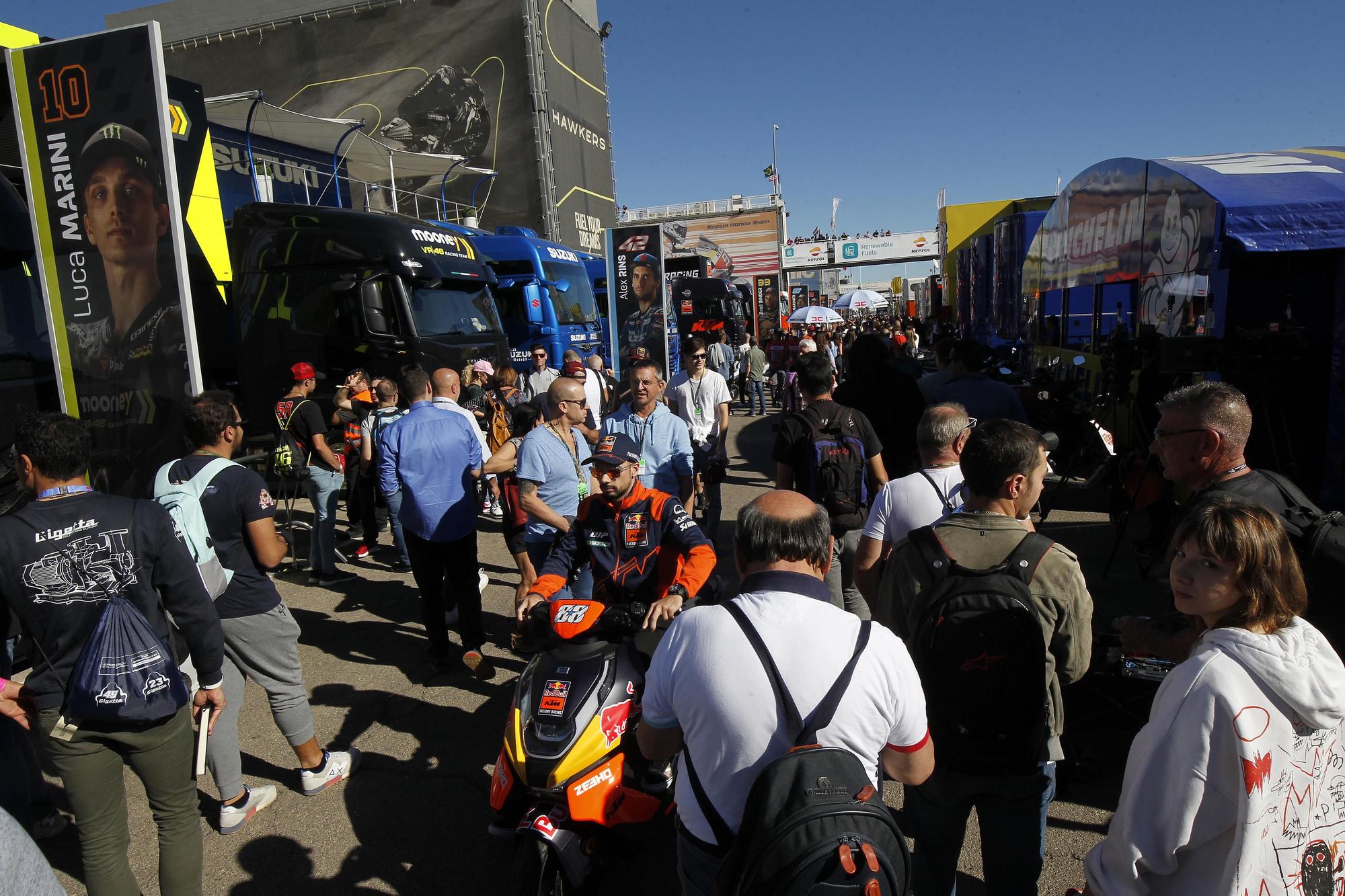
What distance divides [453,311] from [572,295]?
19.8 ft

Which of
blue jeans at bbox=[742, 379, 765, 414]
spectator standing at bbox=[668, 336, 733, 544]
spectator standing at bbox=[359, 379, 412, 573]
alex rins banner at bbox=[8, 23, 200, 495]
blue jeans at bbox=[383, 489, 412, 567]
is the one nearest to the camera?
alex rins banner at bbox=[8, 23, 200, 495]

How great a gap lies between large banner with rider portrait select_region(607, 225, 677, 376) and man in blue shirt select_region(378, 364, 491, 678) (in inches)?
316

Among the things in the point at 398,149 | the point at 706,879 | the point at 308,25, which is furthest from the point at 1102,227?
the point at 308,25

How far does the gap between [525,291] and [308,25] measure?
2465 cm

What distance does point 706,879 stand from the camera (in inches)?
70.9

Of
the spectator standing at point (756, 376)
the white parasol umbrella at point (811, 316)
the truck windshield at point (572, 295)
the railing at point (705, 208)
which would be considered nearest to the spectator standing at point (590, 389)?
the truck windshield at point (572, 295)

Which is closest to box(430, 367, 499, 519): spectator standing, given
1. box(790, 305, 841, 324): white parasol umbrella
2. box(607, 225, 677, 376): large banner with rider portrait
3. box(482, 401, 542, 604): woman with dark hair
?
box(482, 401, 542, 604): woman with dark hair

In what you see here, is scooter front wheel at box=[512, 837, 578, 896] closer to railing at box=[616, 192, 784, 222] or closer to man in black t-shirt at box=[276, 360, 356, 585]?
man in black t-shirt at box=[276, 360, 356, 585]

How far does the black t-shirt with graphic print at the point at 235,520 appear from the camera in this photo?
3100 millimetres

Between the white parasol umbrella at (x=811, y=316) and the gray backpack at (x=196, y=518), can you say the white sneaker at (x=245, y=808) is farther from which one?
the white parasol umbrella at (x=811, y=316)

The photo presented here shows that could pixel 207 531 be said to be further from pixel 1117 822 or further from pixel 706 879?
pixel 1117 822

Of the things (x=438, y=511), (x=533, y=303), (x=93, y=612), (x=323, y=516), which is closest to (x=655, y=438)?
(x=438, y=511)

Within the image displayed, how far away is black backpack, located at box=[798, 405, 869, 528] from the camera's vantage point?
13.7 feet

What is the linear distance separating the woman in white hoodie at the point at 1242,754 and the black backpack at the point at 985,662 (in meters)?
0.38
